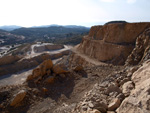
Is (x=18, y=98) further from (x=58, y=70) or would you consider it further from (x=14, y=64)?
(x=14, y=64)

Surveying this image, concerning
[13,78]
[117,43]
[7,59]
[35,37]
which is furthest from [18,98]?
[35,37]

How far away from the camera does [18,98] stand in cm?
771

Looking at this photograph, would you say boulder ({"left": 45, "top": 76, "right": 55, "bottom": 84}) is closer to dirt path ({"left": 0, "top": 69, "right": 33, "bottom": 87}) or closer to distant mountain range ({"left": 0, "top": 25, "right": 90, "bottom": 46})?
dirt path ({"left": 0, "top": 69, "right": 33, "bottom": 87})

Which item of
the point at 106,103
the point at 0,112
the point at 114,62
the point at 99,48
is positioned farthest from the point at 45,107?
the point at 99,48

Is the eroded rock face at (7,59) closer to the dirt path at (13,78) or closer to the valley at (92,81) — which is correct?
the valley at (92,81)

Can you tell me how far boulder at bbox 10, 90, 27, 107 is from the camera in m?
7.51

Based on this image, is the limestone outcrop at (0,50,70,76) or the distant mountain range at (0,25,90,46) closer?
the limestone outcrop at (0,50,70,76)

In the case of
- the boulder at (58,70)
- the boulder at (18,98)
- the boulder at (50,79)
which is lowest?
the boulder at (18,98)

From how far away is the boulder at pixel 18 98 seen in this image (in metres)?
7.51

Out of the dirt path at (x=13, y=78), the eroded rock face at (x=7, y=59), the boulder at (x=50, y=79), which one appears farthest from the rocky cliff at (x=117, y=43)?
the eroded rock face at (x=7, y=59)

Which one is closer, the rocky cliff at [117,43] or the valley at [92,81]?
the valley at [92,81]

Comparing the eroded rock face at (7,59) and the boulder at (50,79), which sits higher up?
the boulder at (50,79)

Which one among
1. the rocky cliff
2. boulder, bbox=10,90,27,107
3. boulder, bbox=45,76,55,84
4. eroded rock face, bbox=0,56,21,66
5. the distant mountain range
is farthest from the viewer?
the distant mountain range

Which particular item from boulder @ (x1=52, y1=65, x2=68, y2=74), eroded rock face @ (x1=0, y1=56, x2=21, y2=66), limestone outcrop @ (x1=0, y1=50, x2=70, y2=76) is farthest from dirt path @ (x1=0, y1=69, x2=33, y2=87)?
boulder @ (x1=52, y1=65, x2=68, y2=74)
